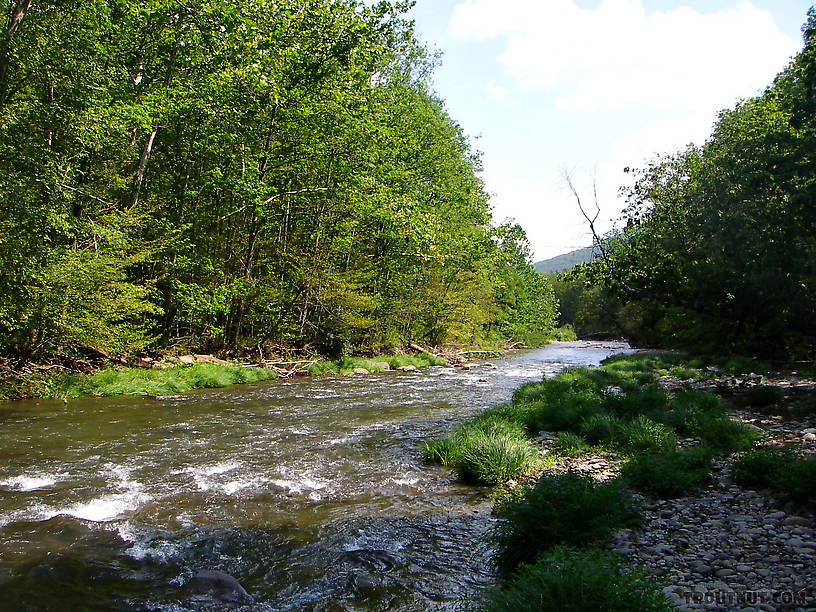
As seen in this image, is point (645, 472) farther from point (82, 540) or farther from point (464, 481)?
point (82, 540)

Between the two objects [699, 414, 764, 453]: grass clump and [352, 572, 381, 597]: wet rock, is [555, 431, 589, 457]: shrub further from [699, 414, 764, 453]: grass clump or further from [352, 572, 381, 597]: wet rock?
[352, 572, 381, 597]: wet rock

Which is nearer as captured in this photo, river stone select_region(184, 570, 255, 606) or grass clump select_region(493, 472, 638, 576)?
river stone select_region(184, 570, 255, 606)

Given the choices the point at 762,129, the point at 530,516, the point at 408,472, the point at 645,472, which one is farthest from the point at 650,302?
the point at 530,516

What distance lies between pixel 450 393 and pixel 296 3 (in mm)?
15707

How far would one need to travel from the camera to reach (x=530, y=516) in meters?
4.77

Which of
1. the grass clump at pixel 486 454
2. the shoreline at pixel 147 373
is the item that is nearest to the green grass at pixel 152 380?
the shoreline at pixel 147 373

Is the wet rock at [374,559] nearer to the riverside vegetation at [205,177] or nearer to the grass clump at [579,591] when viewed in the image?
the grass clump at [579,591]

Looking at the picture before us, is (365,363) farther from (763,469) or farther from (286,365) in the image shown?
(763,469)

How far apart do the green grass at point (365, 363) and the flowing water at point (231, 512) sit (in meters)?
9.05

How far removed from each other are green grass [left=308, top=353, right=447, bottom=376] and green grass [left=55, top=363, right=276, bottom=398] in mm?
2992

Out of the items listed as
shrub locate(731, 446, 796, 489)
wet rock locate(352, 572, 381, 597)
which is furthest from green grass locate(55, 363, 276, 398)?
shrub locate(731, 446, 796, 489)

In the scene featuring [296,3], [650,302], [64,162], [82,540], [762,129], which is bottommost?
[82,540]

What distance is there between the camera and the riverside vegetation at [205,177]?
11.6 meters

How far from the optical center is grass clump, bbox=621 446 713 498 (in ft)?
20.6
